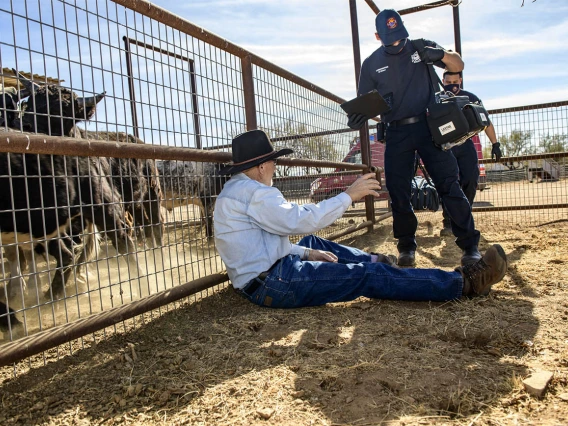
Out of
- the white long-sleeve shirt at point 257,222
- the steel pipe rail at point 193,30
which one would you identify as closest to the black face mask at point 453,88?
the steel pipe rail at point 193,30

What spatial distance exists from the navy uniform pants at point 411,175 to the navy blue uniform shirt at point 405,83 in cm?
15

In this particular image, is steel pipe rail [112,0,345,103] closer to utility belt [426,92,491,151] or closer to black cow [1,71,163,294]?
black cow [1,71,163,294]

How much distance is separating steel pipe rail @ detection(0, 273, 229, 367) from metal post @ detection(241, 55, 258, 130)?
151cm

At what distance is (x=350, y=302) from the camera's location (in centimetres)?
326

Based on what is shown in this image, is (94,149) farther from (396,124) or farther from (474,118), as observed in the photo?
(474,118)

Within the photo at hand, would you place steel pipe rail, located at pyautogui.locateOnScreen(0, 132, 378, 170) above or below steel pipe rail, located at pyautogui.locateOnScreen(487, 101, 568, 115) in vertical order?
below

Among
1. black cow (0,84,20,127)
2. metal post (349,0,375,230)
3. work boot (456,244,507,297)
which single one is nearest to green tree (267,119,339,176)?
metal post (349,0,375,230)

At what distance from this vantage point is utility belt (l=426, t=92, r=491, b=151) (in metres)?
3.78

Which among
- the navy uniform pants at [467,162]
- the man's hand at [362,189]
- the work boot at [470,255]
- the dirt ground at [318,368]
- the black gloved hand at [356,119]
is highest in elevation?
the black gloved hand at [356,119]

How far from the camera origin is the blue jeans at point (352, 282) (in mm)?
3008

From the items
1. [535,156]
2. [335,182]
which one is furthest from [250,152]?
[535,156]

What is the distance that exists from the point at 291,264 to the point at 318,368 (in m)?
0.96

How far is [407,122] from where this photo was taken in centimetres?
414

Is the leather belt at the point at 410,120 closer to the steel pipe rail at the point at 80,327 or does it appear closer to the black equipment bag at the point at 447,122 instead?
the black equipment bag at the point at 447,122
